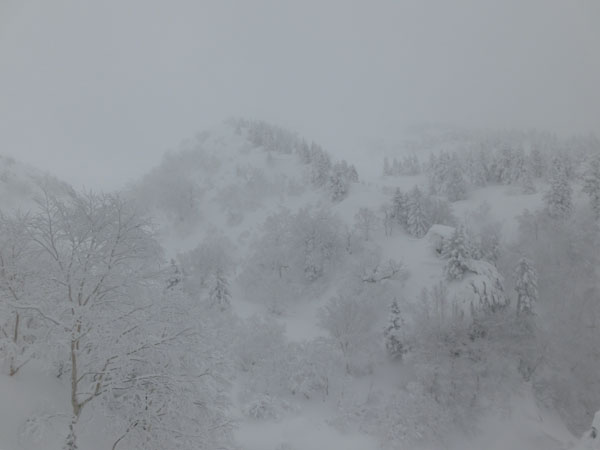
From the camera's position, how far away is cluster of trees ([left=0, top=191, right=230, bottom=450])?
8141 millimetres

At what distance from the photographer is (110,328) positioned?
321 inches

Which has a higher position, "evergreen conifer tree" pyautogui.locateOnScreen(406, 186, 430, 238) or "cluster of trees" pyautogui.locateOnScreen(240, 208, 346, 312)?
"evergreen conifer tree" pyautogui.locateOnScreen(406, 186, 430, 238)

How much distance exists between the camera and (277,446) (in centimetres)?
2434

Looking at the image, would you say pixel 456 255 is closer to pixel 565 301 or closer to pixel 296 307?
pixel 565 301

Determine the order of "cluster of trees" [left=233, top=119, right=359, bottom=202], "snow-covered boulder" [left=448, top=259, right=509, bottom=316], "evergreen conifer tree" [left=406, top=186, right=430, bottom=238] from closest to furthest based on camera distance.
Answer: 1. "snow-covered boulder" [left=448, top=259, right=509, bottom=316]
2. "evergreen conifer tree" [left=406, top=186, right=430, bottom=238]
3. "cluster of trees" [left=233, top=119, right=359, bottom=202]

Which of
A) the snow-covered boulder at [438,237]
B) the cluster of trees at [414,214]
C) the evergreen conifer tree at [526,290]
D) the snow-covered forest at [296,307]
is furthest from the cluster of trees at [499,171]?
the evergreen conifer tree at [526,290]

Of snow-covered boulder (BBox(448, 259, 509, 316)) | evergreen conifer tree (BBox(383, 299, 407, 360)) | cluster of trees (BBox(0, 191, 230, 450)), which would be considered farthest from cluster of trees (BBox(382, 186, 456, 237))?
cluster of trees (BBox(0, 191, 230, 450))

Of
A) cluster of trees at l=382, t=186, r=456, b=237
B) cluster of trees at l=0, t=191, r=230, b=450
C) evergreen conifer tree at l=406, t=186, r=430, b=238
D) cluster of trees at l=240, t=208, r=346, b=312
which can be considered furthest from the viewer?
cluster of trees at l=382, t=186, r=456, b=237

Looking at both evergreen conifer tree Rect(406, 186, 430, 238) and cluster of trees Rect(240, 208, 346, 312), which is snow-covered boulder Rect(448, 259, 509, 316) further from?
cluster of trees Rect(240, 208, 346, 312)

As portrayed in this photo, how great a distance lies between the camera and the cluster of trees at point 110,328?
8.14 metres

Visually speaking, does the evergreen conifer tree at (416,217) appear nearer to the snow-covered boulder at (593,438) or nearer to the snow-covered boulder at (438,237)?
the snow-covered boulder at (438,237)

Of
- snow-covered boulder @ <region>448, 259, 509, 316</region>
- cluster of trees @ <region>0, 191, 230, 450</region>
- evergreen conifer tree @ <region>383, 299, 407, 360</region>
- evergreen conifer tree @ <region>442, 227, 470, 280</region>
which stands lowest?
evergreen conifer tree @ <region>383, 299, 407, 360</region>

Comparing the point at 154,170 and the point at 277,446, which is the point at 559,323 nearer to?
the point at 277,446

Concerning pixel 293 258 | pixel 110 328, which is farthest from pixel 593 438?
pixel 293 258
